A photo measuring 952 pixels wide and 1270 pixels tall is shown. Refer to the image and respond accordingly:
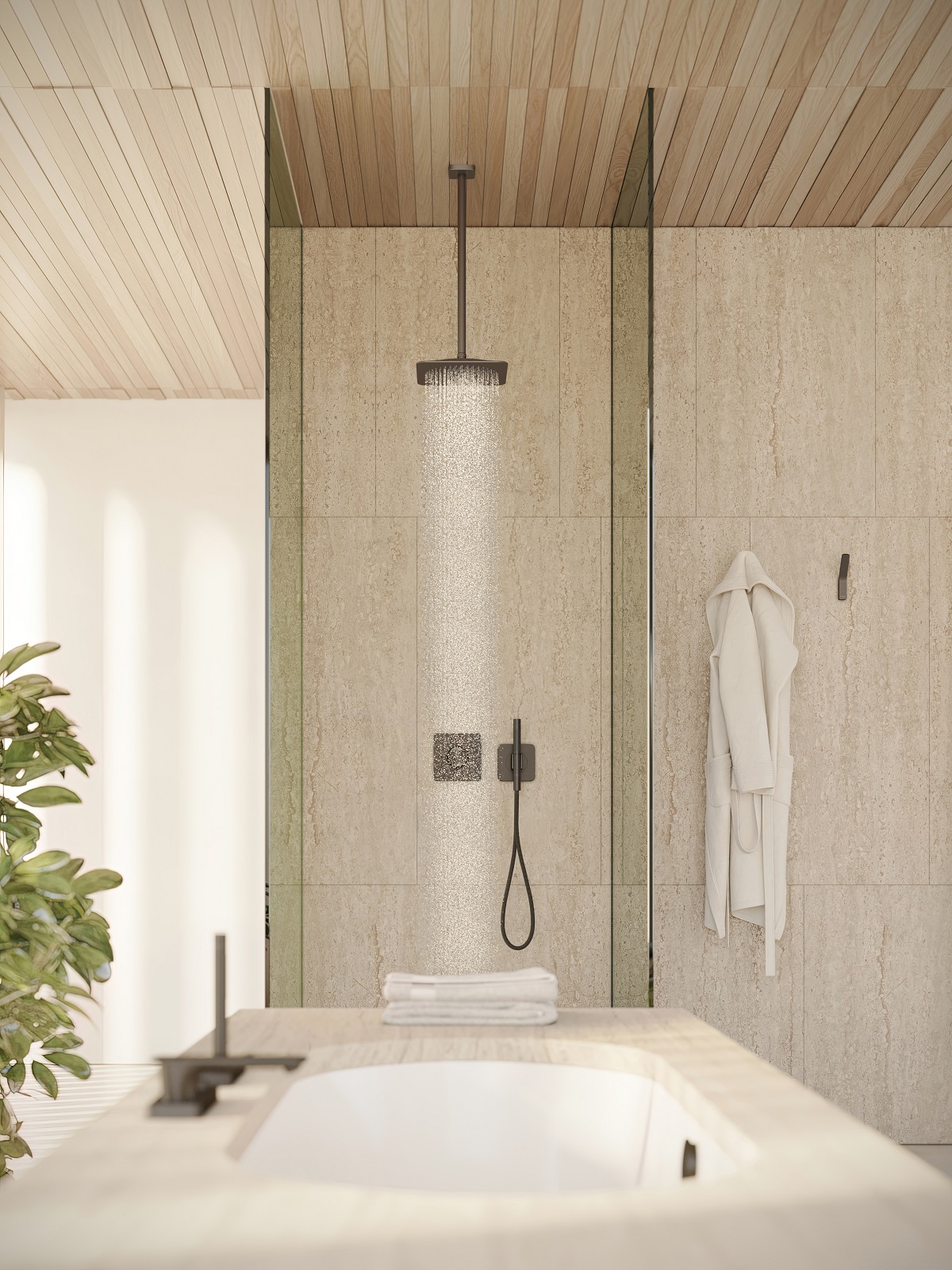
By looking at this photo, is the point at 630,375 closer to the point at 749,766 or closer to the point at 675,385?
the point at 675,385

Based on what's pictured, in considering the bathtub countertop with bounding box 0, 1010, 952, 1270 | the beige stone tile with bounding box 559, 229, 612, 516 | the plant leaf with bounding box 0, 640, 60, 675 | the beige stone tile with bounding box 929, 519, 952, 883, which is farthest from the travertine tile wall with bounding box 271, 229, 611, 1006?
the bathtub countertop with bounding box 0, 1010, 952, 1270

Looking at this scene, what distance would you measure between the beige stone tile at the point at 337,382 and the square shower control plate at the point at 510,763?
0.72m

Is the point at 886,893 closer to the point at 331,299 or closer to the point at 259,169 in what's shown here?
the point at 331,299

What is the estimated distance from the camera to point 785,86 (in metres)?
2.70

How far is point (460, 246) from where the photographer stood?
2.86m

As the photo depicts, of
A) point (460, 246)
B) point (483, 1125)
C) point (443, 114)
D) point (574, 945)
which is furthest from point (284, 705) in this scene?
point (443, 114)

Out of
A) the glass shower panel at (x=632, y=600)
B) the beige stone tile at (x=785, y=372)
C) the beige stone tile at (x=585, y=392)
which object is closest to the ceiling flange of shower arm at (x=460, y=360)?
the beige stone tile at (x=585, y=392)

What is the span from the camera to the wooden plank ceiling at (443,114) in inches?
95.9

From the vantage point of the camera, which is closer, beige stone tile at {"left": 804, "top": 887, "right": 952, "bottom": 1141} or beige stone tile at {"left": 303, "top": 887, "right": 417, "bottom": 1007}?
beige stone tile at {"left": 303, "top": 887, "right": 417, "bottom": 1007}

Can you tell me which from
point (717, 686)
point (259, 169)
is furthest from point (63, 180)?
point (717, 686)

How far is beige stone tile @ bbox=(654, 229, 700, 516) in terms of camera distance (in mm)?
3352

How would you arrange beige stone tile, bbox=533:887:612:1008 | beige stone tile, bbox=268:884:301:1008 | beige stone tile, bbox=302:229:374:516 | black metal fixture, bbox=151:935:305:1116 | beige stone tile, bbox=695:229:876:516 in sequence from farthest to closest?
beige stone tile, bbox=695:229:876:516 < beige stone tile, bbox=302:229:374:516 < beige stone tile, bbox=533:887:612:1008 < beige stone tile, bbox=268:884:301:1008 < black metal fixture, bbox=151:935:305:1116

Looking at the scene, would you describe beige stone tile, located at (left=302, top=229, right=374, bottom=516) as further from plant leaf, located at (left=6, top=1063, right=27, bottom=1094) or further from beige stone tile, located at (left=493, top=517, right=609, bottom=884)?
plant leaf, located at (left=6, top=1063, right=27, bottom=1094)

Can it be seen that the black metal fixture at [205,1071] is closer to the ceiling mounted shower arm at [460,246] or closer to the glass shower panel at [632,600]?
the glass shower panel at [632,600]
